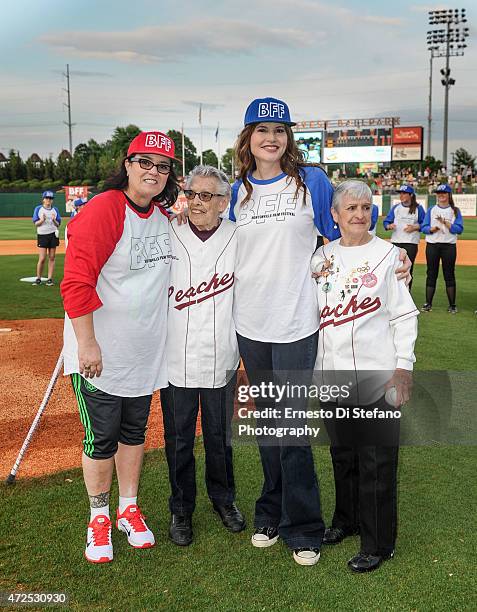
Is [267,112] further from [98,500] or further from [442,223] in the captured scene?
[442,223]

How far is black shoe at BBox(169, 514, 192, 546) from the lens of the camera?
359 cm

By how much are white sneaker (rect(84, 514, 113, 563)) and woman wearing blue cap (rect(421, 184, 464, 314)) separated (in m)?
8.19

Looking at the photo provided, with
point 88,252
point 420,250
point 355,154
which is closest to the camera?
point 88,252

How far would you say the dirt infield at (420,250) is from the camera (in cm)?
1828

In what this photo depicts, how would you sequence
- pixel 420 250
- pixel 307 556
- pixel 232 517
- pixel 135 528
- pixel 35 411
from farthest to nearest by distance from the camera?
pixel 420 250
pixel 35 411
pixel 232 517
pixel 135 528
pixel 307 556

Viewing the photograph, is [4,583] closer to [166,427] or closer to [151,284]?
[166,427]

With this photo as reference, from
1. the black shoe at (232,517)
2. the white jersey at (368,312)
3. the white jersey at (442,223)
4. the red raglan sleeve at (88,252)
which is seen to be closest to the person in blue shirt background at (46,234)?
the white jersey at (442,223)

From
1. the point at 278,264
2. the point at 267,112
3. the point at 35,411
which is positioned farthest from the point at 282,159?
the point at 35,411

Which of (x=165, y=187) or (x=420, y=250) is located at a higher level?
(x=165, y=187)

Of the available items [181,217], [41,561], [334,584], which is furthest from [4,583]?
[181,217]

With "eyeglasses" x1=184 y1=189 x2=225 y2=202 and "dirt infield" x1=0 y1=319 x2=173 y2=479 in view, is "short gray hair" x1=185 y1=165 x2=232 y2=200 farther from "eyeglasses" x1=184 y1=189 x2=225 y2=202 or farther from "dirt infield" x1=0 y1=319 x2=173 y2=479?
"dirt infield" x1=0 y1=319 x2=173 y2=479

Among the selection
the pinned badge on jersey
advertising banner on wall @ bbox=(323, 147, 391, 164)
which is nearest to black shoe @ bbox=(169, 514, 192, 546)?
the pinned badge on jersey

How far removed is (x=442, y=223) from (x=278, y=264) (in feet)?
26.4

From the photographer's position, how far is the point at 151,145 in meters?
3.35
